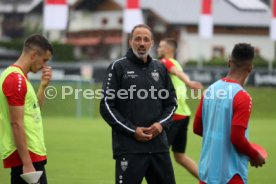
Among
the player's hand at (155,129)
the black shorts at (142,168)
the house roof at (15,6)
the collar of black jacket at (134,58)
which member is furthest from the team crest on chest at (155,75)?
the house roof at (15,6)

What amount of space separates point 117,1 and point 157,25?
12.1 feet

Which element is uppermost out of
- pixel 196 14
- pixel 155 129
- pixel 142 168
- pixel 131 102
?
pixel 196 14

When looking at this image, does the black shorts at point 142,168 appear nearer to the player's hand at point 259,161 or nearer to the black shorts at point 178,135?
the player's hand at point 259,161

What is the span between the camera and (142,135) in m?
7.09

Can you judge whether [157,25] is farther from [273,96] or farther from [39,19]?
[273,96]

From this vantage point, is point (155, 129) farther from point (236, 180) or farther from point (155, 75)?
point (236, 180)

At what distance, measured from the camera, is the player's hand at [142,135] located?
7086 mm

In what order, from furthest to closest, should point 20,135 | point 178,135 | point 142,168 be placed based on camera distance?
point 178,135, point 142,168, point 20,135

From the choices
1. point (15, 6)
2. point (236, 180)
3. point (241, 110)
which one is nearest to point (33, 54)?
point (241, 110)

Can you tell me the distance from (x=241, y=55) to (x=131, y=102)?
1.45 meters

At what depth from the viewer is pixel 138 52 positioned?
7.25 meters

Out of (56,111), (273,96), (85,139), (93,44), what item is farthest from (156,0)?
(85,139)

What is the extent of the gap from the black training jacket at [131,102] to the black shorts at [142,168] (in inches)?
2.2

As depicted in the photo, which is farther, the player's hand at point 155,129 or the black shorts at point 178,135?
the black shorts at point 178,135
